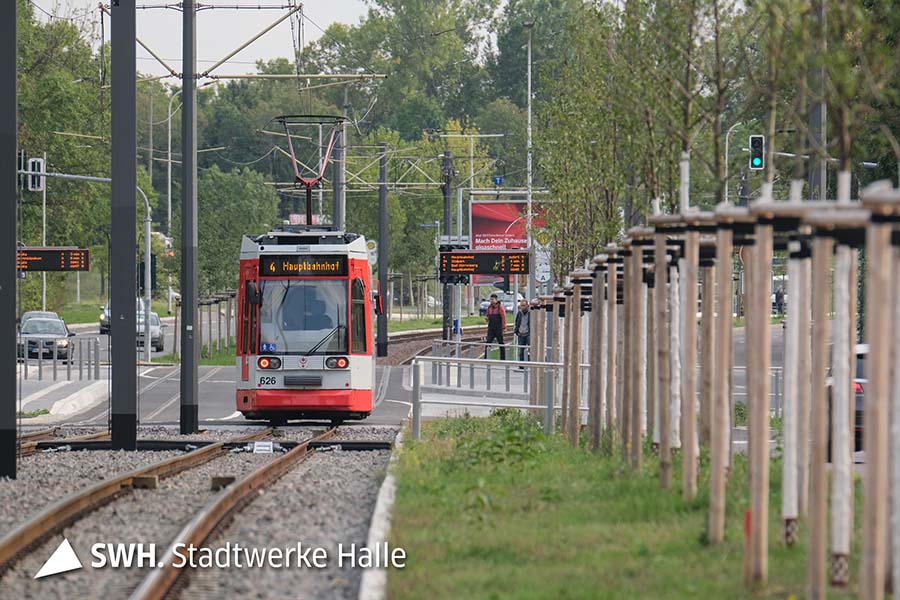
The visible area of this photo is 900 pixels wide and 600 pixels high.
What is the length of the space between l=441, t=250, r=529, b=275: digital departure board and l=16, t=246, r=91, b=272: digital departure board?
9.96 metres

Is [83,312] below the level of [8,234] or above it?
below

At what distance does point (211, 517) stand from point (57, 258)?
117 ft

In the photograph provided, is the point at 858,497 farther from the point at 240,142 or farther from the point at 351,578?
the point at 240,142

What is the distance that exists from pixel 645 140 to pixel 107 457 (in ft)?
26.0

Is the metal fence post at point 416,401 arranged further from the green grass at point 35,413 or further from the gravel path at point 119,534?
the green grass at point 35,413

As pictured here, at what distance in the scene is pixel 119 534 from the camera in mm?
13070

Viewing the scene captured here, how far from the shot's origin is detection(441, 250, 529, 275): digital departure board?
49156mm

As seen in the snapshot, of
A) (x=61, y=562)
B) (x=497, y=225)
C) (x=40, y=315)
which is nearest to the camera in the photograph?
(x=61, y=562)

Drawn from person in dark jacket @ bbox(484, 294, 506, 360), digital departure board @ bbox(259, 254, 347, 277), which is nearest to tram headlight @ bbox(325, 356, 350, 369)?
digital departure board @ bbox(259, 254, 347, 277)

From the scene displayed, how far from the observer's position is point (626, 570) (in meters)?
10.2

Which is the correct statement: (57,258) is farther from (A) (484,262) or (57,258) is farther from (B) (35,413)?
(B) (35,413)

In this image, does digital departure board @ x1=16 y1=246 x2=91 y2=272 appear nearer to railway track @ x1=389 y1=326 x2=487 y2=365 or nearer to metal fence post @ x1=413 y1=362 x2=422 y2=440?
railway track @ x1=389 y1=326 x2=487 y2=365

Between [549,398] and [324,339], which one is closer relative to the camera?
[549,398]

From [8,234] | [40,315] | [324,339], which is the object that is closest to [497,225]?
[40,315]
